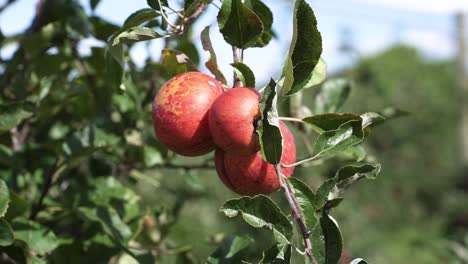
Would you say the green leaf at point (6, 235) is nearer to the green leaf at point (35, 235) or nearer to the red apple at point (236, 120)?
the green leaf at point (35, 235)

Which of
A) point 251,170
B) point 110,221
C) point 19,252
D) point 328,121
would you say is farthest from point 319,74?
point 19,252

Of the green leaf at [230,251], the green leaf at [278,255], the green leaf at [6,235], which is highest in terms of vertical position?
the green leaf at [278,255]

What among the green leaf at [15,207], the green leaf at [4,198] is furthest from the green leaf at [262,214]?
the green leaf at [15,207]

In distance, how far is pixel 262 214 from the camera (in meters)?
0.80

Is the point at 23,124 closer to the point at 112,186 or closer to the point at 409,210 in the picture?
the point at 112,186

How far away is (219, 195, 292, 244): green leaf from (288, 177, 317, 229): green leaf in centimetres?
3

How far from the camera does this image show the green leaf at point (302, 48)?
Result: 77 centimetres

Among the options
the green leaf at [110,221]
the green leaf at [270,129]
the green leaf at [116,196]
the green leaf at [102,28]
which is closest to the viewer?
the green leaf at [270,129]

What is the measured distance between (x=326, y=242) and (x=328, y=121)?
0.57ft

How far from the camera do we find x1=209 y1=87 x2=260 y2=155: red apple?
785 millimetres

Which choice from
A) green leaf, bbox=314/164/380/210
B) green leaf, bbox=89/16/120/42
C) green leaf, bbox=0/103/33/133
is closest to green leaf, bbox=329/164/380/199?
green leaf, bbox=314/164/380/210

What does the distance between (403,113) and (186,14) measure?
557 mm

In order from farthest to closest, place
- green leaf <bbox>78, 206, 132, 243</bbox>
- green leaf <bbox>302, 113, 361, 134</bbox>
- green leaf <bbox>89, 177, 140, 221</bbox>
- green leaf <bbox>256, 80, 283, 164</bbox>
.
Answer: green leaf <bbox>89, 177, 140, 221</bbox>, green leaf <bbox>78, 206, 132, 243</bbox>, green leaf <bbox>302, 113, 361, 134</bbox>, green leaf <bbox>256, 80, 283, 164</bbox>

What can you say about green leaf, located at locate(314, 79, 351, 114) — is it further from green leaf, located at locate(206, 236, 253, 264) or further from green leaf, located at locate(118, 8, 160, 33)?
green leaf, located at locate(118, 8, 160, 33)
